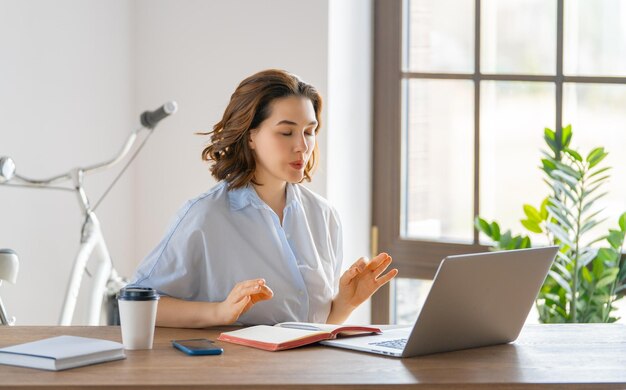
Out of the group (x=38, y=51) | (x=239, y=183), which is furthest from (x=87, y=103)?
(x=239, y=183)

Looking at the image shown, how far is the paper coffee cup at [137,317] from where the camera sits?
1956 mm

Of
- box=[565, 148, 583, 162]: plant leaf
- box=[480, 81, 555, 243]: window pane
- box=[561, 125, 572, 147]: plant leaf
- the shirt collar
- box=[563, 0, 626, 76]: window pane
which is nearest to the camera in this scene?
the shirt collar

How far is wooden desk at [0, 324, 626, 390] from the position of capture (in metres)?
1.72

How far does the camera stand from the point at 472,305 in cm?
197

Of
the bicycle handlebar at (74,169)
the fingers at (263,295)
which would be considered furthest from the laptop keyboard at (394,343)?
the bicycle handlebar at (74,169)

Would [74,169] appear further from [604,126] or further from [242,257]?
[604,126]

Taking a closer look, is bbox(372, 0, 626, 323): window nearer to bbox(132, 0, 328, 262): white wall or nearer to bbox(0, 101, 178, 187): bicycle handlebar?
bbox(132, 0, 328, 262): white wall

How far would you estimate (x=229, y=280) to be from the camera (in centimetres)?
239

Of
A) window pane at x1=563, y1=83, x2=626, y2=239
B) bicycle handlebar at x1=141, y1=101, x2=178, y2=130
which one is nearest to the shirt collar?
bicycle handlebar at x1=141, y1=101, x2=178, y2=130

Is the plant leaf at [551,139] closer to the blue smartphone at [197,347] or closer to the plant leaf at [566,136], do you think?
the plant leaf at [566,136]

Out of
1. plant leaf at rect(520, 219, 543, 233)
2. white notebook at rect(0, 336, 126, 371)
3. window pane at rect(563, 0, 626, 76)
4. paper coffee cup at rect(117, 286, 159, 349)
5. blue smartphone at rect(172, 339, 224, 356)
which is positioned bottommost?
blue smartphone at rect(172, 339, 224, 356)

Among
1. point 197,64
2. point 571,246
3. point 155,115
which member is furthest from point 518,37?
point 155,115

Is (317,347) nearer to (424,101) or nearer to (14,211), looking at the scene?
(14,211)

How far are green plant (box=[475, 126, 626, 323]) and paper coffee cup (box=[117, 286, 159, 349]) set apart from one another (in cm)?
184
